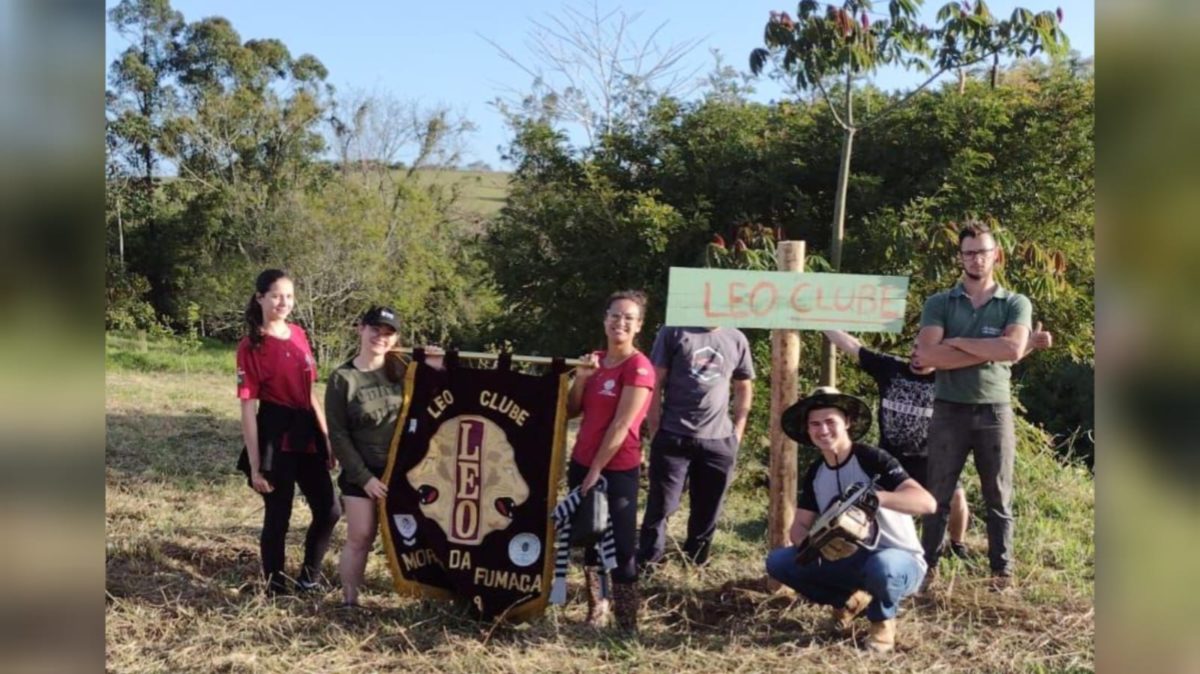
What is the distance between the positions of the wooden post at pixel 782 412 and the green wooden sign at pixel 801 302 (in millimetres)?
266

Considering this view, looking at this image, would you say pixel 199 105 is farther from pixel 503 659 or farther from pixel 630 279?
pixel 503 659

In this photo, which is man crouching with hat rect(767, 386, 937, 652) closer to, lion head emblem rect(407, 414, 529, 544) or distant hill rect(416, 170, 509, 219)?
lion head emblem rect(407, 414, 529, 544)

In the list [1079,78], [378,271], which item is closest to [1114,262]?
[1079,78]

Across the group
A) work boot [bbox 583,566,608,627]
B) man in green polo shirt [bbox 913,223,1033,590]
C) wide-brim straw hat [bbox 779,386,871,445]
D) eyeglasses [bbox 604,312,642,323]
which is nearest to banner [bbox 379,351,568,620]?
work boot [bbox 583,566,608,627]

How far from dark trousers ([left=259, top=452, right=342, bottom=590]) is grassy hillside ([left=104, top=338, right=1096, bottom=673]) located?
0.17m

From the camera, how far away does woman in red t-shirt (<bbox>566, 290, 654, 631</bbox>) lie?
3750mm

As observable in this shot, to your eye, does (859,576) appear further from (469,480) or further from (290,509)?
(290,509)

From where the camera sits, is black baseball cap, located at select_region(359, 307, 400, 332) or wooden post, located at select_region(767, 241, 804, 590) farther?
wooden post, located at select_region(767, 241, 804, 590)

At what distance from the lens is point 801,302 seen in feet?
12.9

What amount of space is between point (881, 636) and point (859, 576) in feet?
0.75

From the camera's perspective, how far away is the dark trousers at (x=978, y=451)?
407 cm

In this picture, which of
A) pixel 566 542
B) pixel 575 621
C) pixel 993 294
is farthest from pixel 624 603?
pixel 993 294

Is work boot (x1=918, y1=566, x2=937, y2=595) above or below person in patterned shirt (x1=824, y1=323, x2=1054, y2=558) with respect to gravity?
below

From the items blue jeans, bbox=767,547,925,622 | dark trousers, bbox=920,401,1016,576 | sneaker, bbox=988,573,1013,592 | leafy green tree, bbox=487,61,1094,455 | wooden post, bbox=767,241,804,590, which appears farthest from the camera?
leafy green tree, bbox=487,61,1094,455
